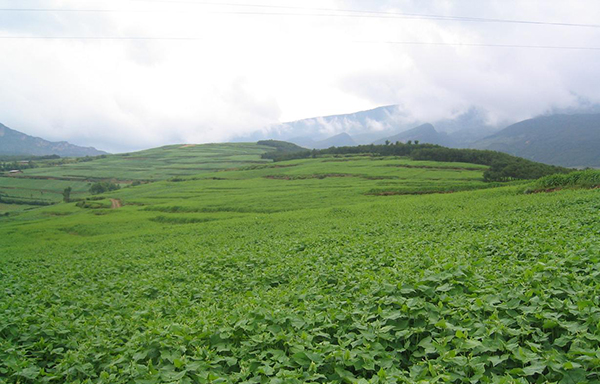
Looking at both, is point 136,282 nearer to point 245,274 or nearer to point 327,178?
point 245,274

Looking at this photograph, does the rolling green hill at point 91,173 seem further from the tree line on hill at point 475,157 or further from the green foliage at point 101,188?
the tree line on hill at point 475,157

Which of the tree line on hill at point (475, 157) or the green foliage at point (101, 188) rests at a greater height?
the tree line on hill at point (475, 157)

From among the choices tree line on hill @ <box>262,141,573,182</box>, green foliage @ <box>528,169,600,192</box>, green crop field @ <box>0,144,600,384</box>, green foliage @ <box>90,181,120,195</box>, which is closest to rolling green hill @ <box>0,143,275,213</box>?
green foliage @ <box>90,181,120,195</box>

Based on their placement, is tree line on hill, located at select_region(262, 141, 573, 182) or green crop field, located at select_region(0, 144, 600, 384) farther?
tree line on hill, located at select_region(262, 141, 573, 182)

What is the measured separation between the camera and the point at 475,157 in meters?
107

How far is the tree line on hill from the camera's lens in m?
80.3

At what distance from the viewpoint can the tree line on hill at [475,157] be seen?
80312 mm

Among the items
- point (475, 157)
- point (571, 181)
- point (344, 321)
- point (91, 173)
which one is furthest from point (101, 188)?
point (344, 321)

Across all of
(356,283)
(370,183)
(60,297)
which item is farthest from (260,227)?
(370,183)

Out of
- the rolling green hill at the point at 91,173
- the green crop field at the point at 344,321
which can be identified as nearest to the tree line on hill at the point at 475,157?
the rolling green hill at the point at 91,173

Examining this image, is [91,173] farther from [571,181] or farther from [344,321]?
[344,321]

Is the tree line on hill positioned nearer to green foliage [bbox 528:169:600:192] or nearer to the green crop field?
green foliage [bbox 528:169:600:192]

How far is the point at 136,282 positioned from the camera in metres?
13.1

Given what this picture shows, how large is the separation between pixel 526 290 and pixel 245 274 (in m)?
9.15
